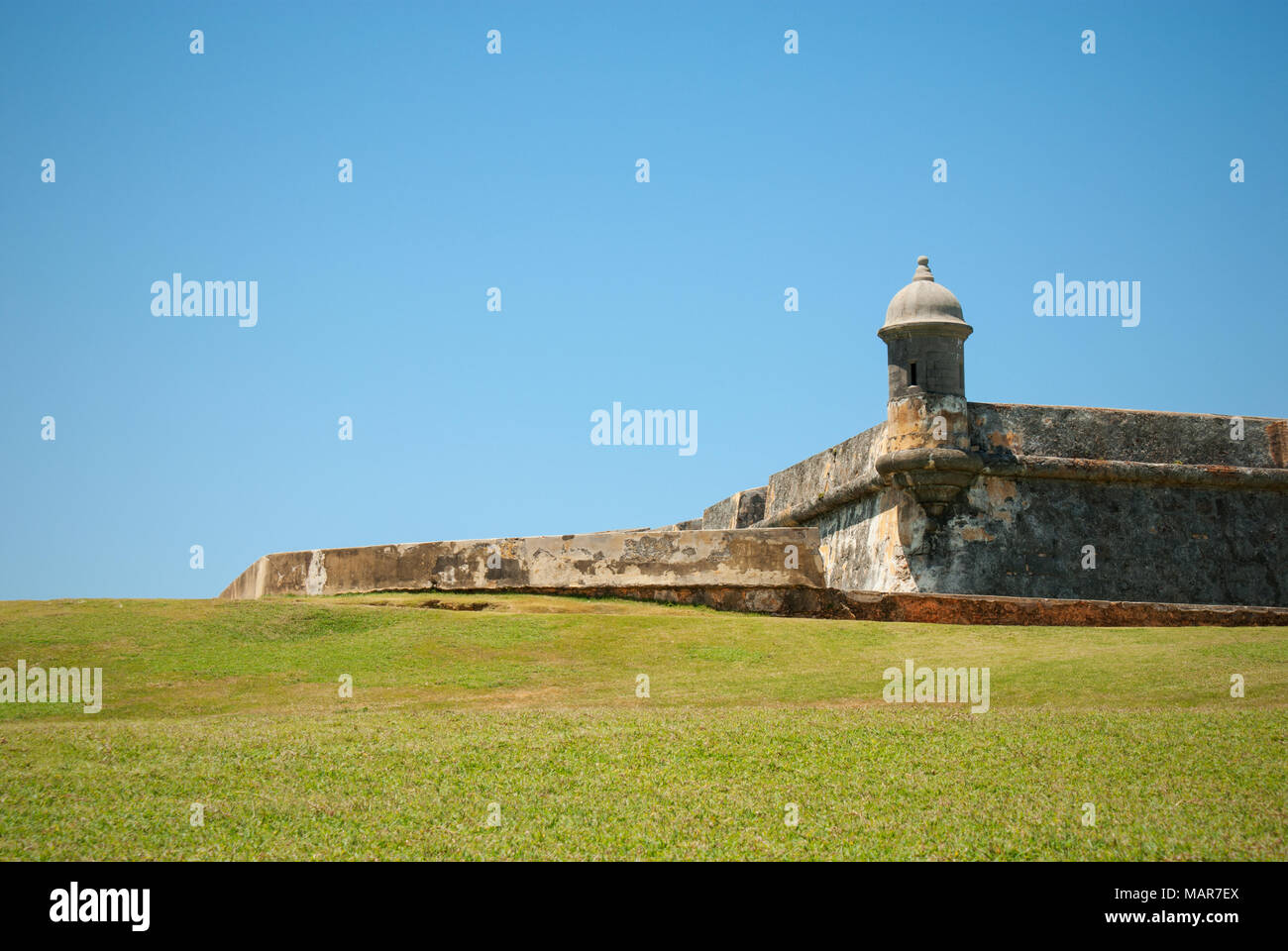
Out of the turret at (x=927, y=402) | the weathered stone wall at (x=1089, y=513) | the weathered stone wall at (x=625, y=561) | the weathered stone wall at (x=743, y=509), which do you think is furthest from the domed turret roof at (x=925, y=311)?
the weathered stone wall at (x=743, y=509)

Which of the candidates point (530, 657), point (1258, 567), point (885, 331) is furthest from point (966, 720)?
point (1258, 567)

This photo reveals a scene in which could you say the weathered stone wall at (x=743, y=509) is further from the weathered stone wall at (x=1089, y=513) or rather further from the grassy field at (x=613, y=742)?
the grassy field at (x=613, y=742)

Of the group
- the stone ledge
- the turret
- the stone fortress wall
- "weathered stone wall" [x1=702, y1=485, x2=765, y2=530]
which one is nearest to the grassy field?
the stone ledge

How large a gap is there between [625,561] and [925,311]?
6.03m

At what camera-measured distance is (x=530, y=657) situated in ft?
35.8

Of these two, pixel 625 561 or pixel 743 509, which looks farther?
pixel 743 509

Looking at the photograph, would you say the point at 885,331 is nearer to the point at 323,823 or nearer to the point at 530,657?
the point at 530,657

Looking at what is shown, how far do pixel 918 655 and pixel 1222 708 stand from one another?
9.26 ft

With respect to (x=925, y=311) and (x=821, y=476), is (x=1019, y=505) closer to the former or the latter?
(x=925, y=311)

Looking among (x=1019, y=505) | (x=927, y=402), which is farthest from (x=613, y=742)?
(x=1019, y=505)

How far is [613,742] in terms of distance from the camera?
24.8 ft

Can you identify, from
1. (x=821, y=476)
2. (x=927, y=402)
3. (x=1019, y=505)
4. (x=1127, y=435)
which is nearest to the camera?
(x=927, y=402)

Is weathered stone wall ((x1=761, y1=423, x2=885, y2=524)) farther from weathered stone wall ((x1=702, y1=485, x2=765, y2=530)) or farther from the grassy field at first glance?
the grassy field

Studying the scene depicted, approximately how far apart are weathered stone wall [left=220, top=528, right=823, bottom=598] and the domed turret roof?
438 cm
